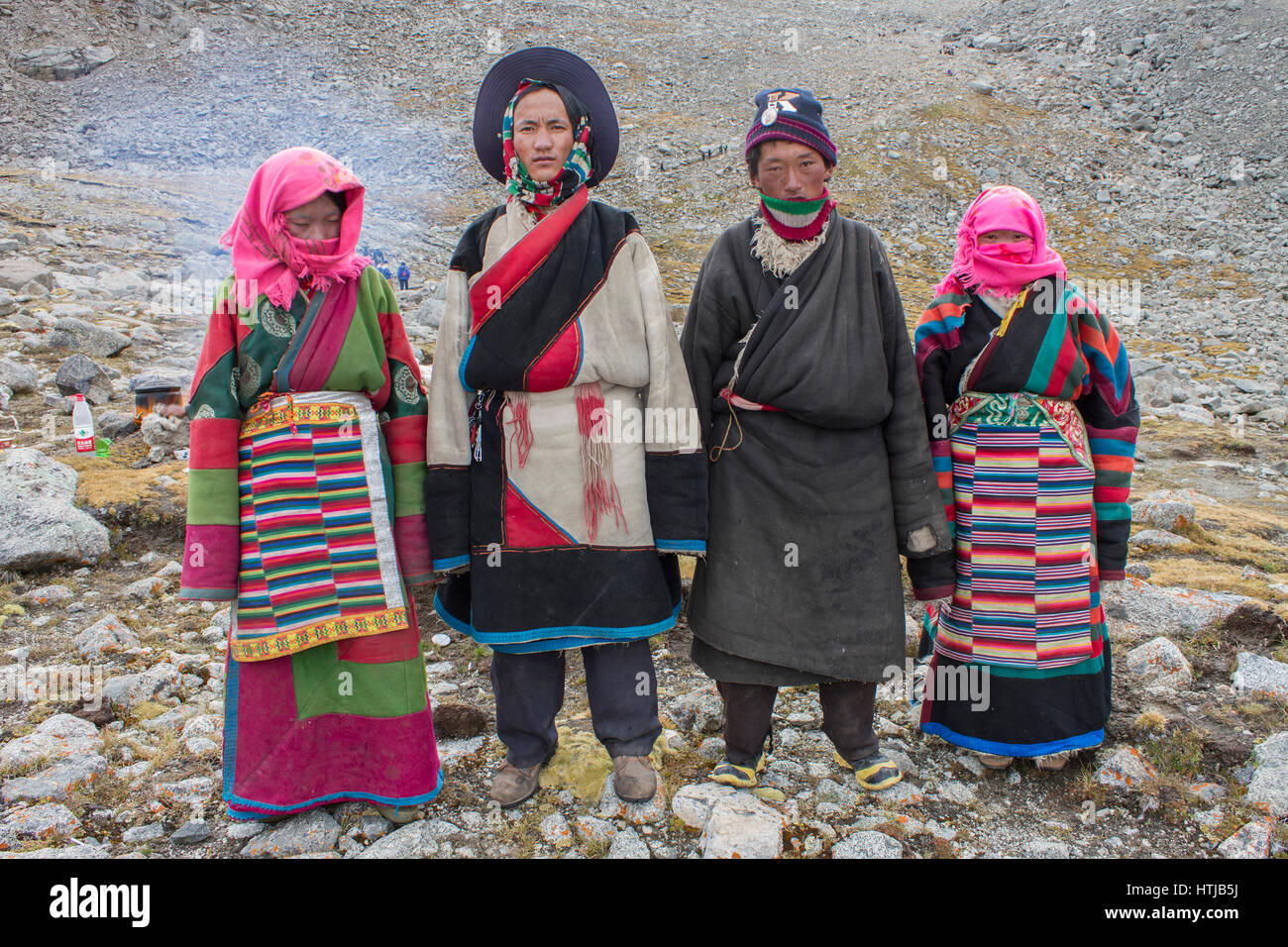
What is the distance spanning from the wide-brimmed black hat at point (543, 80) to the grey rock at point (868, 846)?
2.05m

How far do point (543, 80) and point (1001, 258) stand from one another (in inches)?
59.7

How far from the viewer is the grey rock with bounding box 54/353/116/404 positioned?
5.83 m

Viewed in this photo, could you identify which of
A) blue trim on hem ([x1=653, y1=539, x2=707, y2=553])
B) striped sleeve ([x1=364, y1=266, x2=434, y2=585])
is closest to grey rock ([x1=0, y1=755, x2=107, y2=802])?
striped sleeve ([x1=364, y1=266, x2=434, y2=585])

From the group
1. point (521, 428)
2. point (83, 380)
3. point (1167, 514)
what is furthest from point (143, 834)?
point (1167, 514)

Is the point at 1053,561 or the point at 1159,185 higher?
the point at 1159,185

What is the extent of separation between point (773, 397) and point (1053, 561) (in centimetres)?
108

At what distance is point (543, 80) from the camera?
2.48 meters

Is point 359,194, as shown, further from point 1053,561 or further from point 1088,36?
point 1088,36

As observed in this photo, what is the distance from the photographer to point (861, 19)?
2962 cm

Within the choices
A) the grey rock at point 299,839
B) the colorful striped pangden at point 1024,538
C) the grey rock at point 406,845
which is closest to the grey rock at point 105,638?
the grey rock at point 299,839

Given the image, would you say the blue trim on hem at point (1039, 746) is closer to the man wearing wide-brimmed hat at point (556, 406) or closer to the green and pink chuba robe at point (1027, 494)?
the green and pink chuba robe at point (1027, 494)

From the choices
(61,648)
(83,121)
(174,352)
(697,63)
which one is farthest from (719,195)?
(61,648)

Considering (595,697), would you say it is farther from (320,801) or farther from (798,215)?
(798,215)

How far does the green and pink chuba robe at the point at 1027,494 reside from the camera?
108 inches
